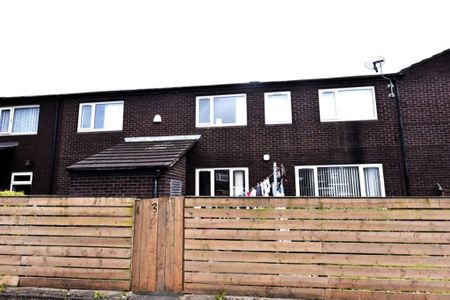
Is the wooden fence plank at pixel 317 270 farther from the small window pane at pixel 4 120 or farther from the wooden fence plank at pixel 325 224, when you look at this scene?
the small window pane at pixel 4 120

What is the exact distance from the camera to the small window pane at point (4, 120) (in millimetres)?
11602

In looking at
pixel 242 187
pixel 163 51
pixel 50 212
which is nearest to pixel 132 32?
pixel 163 51

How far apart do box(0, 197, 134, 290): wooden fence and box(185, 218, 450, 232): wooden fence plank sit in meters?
1.21

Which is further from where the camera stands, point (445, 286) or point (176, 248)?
point (176, 248)

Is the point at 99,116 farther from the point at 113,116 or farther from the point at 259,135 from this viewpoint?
the point at 259,135

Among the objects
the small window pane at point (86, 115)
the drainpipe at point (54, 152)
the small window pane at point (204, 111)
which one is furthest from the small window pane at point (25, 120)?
the small window pane at point (204, 111)

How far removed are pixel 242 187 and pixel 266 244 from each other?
Answer: 17.2 feet

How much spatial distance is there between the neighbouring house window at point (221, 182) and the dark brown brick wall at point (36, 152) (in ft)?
18.3

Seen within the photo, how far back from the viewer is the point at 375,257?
4230 millimetres

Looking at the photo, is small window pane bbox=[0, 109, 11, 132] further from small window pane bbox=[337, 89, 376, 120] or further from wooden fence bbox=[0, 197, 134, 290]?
small window pane bbox=[337, 89, 376, 120]

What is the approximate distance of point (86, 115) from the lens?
36.6 feet

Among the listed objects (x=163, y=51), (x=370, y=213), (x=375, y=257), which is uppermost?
(x=163, y=51)

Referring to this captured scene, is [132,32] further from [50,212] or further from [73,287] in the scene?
[73,287]

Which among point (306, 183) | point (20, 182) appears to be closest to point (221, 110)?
point (306, 183)
